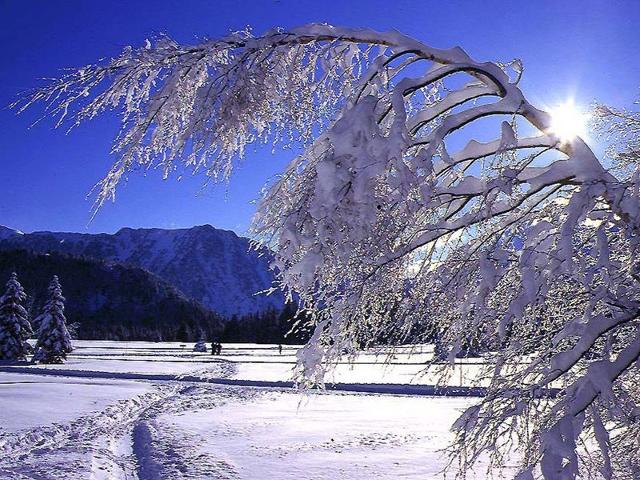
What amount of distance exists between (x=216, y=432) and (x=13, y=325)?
29.6 m

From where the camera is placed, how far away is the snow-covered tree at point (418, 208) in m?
2.56

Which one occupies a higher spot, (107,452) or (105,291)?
(105,291)

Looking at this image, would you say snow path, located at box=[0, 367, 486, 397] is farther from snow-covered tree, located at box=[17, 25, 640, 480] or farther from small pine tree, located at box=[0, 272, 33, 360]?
snow-covered tree, located at box=[17, 25, 640, 480]

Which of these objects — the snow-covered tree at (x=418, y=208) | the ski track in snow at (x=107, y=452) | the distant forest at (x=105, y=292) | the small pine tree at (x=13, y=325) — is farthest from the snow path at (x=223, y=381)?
the distant forest at (x=105, y=292)

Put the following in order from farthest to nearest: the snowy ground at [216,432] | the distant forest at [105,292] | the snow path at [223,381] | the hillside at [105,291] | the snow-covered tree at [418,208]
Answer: the hillside at [105,291] → the distant forest at [105,292] → the snow path at [223,381] → the snowy ground at [216,432] → the snow-covered tree at [418,208]

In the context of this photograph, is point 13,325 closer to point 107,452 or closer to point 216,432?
point 216,432

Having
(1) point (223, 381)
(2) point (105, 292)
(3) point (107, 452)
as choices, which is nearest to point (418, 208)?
(3) point (107, 452)

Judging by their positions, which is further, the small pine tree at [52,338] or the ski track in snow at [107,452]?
the small pine tree at [52,338]

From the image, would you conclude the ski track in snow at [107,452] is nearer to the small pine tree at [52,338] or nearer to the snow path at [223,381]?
the snow path at [223,381]

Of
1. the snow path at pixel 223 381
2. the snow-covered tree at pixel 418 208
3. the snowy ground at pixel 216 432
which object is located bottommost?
the snow path at pixel 223 381

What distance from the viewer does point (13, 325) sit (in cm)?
3559

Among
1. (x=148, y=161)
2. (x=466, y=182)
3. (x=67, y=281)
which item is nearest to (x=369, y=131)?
(x=466, y=182)

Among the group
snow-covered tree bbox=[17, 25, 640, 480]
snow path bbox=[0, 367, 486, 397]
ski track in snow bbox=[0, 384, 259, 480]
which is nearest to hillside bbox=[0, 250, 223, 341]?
snow path bbox=[0, 367, 486, 397]

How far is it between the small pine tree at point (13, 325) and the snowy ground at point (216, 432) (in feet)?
54.8
